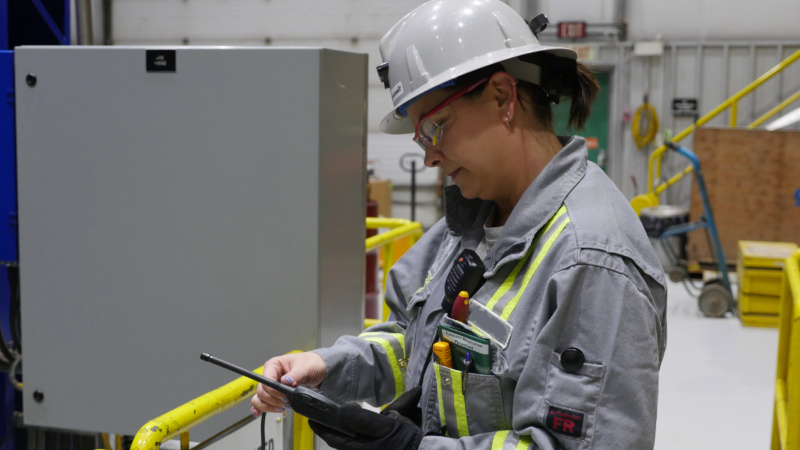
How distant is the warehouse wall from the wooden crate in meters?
1.80

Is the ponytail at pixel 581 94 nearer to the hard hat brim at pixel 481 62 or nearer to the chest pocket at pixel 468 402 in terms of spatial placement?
the hard hat brim at pixel 481 62

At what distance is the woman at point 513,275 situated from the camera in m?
1.26

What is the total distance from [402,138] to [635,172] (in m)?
3.73

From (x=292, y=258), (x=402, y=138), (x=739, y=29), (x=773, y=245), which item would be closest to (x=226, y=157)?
(x=292, y=258)

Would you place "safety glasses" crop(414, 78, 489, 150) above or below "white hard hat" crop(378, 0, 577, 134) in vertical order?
below

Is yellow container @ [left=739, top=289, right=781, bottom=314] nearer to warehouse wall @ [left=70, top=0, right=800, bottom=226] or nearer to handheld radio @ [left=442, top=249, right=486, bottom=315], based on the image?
warehouse wall @ [left=70, top=0, right=800, bottom=226]

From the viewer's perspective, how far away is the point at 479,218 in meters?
1.67

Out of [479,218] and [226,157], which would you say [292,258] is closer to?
[226,157]

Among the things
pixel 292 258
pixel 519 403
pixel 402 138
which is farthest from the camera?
pixel 402 138

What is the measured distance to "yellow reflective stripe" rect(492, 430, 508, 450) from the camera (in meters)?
1.32

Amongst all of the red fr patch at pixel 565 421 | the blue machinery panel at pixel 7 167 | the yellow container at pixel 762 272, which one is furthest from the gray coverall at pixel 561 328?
the yellow container at pixel 762 272

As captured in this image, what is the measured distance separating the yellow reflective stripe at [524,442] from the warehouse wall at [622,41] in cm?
987

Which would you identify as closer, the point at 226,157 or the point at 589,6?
the point at 226,157

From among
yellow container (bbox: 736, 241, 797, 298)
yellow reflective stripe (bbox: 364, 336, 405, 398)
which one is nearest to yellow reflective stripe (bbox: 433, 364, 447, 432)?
yellow reflective stripe (bbox: 364, 336, 405, 398)
